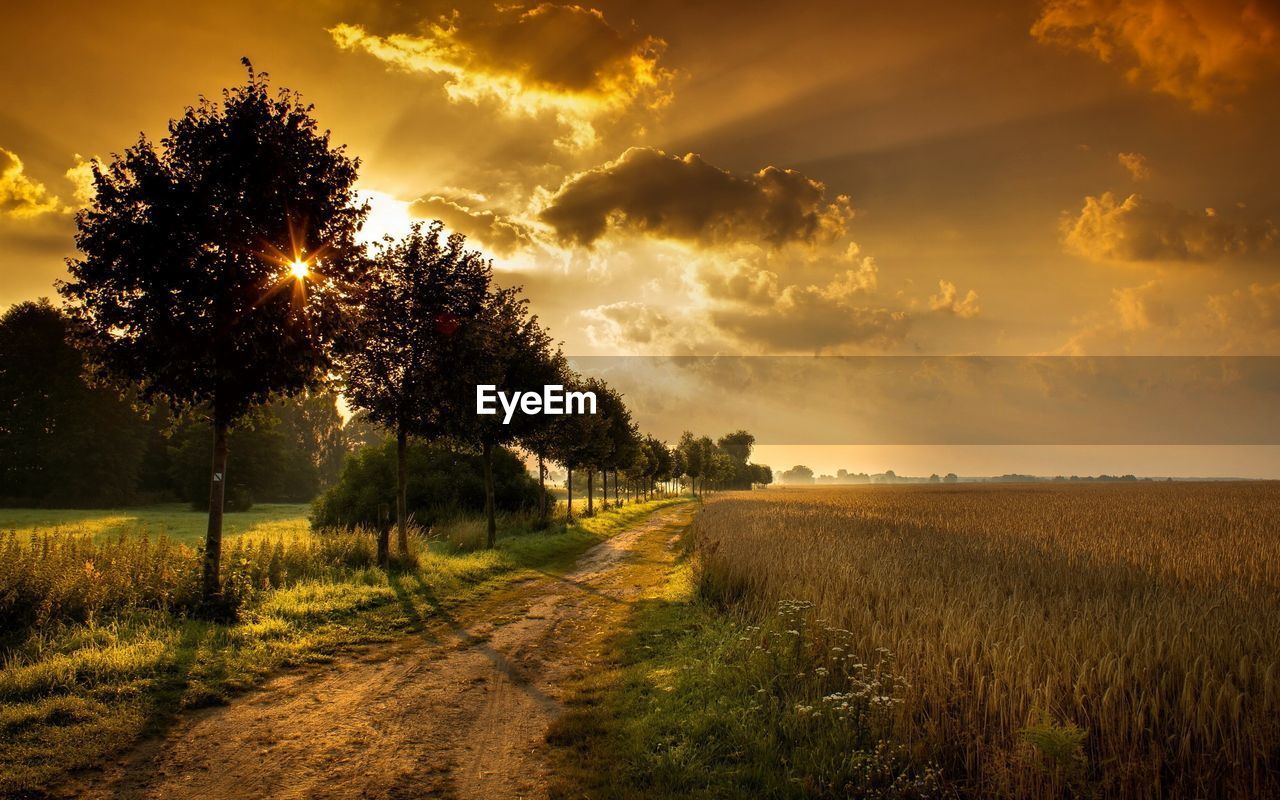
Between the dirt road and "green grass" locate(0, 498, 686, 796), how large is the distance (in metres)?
0.51

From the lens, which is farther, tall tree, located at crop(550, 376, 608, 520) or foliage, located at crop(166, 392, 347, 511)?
foliage, located at crop(166, 392, 347, 511)

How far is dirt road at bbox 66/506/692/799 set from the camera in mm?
5777

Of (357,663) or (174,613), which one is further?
(174,613)

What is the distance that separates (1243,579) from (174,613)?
70.3ft

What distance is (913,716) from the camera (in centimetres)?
612

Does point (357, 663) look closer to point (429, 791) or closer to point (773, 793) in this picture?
point (429, 791)

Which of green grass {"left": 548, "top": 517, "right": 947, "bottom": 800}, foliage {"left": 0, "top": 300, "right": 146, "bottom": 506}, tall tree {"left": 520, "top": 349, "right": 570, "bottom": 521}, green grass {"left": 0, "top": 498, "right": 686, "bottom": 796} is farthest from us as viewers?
foliage {"left": 0, "top": 300, "right": 146, "bottom": 506}

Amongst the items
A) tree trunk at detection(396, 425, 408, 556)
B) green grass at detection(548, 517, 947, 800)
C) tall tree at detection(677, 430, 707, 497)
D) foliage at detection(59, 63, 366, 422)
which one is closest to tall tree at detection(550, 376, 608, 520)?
tree trunk at detection(396, 425, 408, 556)

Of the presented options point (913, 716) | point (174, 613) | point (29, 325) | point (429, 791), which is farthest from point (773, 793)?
point (29, 325)

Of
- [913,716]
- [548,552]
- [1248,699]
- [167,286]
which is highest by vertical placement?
[167,286]

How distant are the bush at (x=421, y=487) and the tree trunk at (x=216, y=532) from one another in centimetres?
2066

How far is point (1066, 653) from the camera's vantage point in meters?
6.36

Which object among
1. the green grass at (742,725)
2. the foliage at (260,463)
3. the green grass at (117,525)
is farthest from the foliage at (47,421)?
the green grass at (742,725)

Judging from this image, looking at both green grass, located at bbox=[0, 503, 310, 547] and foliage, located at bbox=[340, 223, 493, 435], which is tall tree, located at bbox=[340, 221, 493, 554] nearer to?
foliage, located at bbox=[340, 223, 493, 435]
